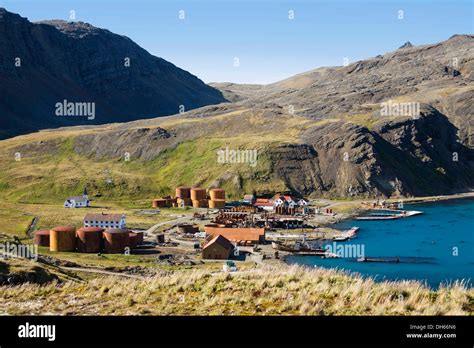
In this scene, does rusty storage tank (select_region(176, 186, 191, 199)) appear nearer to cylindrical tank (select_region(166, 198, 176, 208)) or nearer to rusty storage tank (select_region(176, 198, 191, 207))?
rusty storage tank (select_region(176, 198, 191, 207))

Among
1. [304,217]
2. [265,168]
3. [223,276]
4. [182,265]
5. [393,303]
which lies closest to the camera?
[393,303]

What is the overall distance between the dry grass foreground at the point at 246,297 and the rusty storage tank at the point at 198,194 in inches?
5425

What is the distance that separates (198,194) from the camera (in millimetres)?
159500

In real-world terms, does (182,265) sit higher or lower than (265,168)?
lower

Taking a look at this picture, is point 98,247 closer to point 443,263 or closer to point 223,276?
point 443,263

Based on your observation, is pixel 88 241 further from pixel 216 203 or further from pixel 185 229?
pixel 216 203


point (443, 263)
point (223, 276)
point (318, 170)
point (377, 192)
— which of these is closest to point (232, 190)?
point (318, 170)

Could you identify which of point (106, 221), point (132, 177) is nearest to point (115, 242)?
point (106, 221)

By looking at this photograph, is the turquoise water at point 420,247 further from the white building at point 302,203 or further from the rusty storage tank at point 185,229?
the rusty storage tank at point 185,229

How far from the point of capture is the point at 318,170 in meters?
180

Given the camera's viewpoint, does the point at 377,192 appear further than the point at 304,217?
Yes

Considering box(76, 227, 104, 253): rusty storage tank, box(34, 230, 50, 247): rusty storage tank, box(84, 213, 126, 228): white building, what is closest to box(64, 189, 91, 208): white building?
box(84, 213, 126, 228): white building
